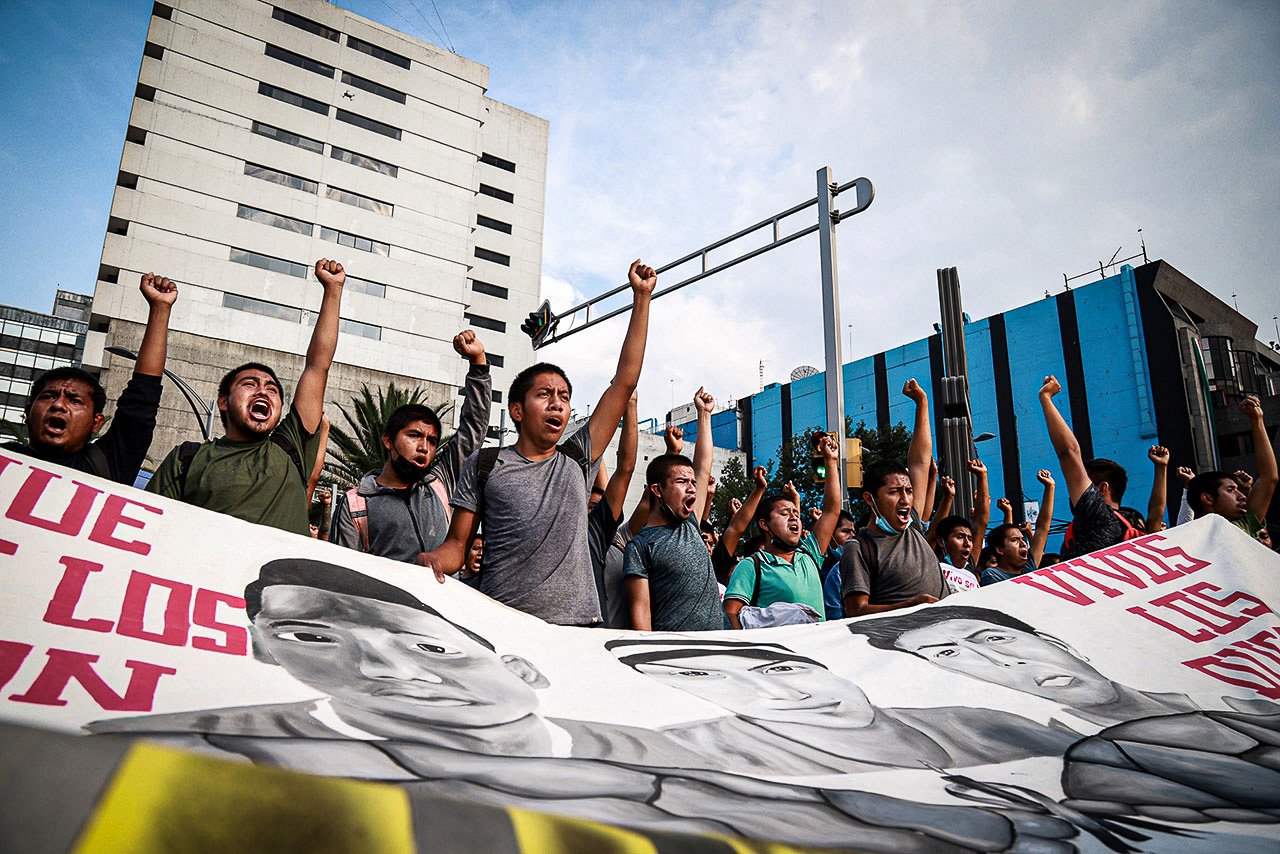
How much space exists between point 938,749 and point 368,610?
1.81 m

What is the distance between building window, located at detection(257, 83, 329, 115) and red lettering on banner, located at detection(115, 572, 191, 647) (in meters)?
43.6

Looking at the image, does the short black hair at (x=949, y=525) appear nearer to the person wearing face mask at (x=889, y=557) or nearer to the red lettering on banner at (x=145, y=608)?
the person wearing face mask at (x=889, y=557)

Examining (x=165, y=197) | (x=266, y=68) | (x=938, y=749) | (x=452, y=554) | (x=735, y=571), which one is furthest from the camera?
(x=266, y=68)

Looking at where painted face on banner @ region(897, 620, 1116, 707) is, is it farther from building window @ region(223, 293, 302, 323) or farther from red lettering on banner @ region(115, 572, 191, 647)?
building window @ region(223, 293, 302, 323)

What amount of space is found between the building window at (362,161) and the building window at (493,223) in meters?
6.88

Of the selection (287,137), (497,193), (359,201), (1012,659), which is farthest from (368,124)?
(1012,659)

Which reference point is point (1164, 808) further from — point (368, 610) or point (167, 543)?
point (167, 543)

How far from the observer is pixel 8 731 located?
1206 millimetres

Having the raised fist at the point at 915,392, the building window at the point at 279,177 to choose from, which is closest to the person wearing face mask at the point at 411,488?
the raised fist at the point at 915,392

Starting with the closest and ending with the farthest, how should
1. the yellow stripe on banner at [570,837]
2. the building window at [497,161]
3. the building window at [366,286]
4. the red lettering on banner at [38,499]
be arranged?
1. the yellow stripe on banner at [570,837]
2. the red lettering on banner at [38,499]
3. the building window at [366,286]
4. the building window at [497,161]

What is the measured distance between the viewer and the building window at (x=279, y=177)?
120 feet

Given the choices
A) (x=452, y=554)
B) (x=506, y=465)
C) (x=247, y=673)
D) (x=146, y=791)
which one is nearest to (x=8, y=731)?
(x=146, y=791)

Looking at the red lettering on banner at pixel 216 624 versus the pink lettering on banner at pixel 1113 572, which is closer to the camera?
the red lettering on banner at pixel 216 624

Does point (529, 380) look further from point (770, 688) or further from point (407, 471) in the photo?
point (770, 688)
